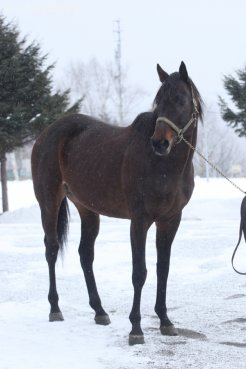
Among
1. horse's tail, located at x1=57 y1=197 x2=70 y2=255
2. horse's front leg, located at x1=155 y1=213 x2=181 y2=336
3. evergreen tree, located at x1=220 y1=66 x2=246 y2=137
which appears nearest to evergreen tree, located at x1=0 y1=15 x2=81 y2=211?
evergreen tree, located at x1=220 y1=66 x2=246 y2=137

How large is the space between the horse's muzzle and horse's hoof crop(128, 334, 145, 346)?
1422 millimetres

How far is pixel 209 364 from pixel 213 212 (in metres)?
15.2

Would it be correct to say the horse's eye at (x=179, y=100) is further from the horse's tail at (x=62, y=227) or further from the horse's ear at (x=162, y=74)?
the horse's tail at (x=62, y=227)

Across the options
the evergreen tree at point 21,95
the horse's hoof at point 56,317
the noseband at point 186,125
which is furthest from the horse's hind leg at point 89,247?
the evergreen tree at point 21,95

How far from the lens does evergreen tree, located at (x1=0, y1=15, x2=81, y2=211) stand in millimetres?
17812

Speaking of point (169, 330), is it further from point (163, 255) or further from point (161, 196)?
point (161, 196)

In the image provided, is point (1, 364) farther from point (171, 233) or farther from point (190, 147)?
point (190, 147)

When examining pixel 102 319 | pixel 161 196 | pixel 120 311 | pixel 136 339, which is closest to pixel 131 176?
pixel 161 196

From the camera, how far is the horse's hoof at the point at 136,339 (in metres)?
4.62

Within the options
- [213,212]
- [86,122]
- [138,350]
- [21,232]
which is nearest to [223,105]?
[213,212]

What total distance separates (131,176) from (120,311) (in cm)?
165

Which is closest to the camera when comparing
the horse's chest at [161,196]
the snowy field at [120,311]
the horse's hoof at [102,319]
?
the snowy field at [120,311]

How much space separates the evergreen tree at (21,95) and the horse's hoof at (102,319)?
12525 mm

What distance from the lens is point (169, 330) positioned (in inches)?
194
